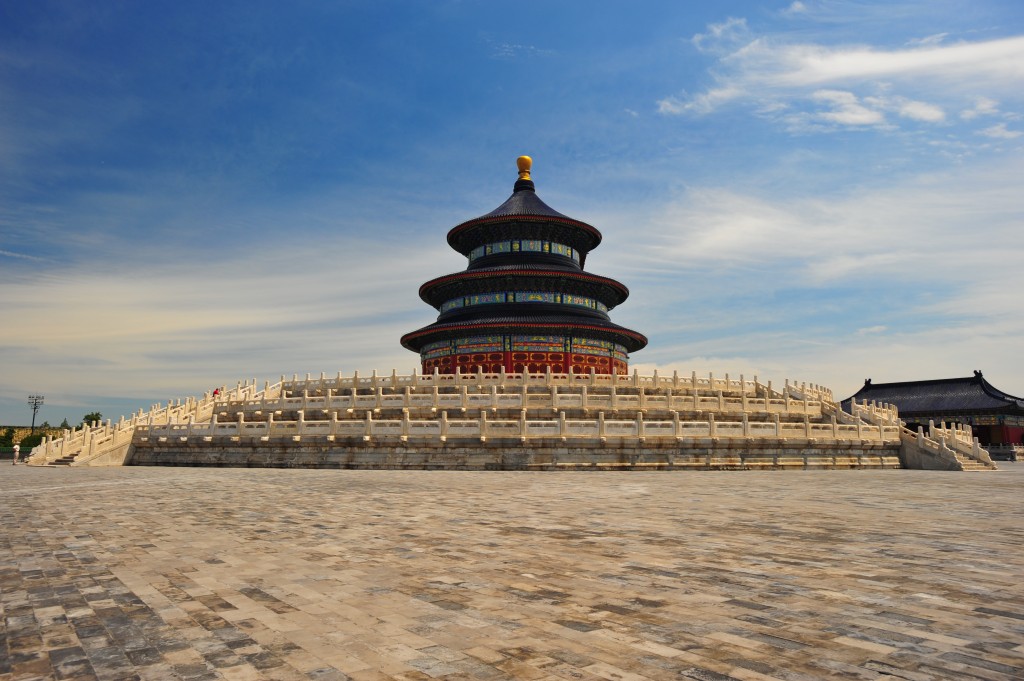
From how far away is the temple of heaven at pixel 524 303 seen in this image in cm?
4547

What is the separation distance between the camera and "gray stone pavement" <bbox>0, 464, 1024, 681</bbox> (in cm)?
441

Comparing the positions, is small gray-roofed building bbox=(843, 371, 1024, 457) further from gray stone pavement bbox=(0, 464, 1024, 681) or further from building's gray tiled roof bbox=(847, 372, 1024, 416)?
gray stone pavement bbox=(0, 464, 1024, 681)

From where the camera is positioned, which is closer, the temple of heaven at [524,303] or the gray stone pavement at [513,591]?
the gray stone pavement at [513,591]

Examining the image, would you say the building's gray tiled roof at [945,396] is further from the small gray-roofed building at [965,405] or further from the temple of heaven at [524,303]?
the temple of heaven at [524,303]

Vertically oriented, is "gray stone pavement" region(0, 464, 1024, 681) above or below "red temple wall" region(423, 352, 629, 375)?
below

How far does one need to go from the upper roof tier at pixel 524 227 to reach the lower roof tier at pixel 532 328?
8.07 m

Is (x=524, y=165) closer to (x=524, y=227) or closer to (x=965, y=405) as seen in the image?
(x=524, y=227)

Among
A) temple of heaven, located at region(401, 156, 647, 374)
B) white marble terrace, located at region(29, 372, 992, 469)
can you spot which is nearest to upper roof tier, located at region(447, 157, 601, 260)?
temple of heaven, located at region(401, 156, 647, 374)

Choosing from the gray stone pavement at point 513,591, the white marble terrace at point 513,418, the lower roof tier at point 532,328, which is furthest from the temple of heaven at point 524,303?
the gray stone pavement at point 513,591

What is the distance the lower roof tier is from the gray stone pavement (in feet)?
104

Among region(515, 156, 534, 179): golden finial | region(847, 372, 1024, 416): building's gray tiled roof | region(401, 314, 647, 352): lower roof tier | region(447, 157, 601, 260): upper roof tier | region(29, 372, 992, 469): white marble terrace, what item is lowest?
region(29, 372, 992, 469): white marble terrace

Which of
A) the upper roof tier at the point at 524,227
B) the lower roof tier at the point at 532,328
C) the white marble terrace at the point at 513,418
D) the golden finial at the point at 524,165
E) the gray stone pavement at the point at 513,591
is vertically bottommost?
the gray stone pavement at the point at 513,591

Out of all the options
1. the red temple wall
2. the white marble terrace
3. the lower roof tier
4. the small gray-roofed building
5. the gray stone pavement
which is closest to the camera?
the gray stone pavement

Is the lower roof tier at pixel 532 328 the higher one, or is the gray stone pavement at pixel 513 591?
the lower roof tier at pixel 532 328
